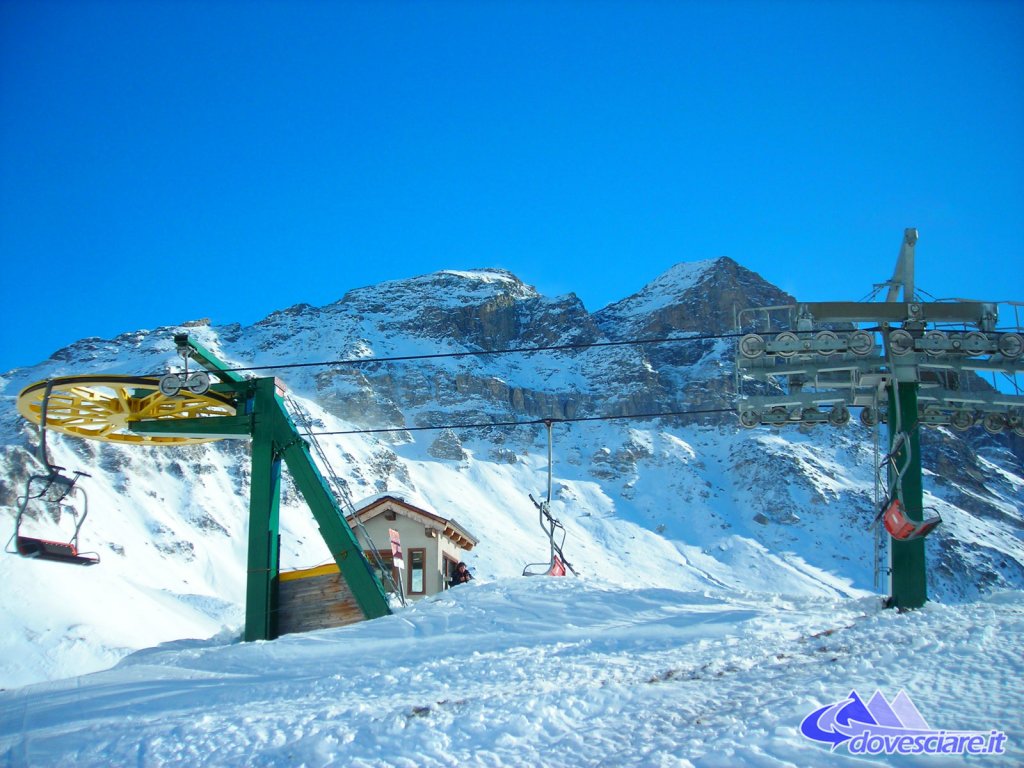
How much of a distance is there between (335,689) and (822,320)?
36.7 ft

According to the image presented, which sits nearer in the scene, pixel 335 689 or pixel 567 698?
pixel 567 698

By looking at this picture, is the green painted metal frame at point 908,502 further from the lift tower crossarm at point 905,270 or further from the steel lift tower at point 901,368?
the lift tower crossarm at point 905,270

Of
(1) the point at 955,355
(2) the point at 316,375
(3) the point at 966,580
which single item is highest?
(2) the point at 316,375

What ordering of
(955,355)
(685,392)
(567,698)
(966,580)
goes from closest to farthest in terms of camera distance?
(567,698), (955,355), (966,580), (685,392)

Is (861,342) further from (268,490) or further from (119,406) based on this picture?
(119,406)

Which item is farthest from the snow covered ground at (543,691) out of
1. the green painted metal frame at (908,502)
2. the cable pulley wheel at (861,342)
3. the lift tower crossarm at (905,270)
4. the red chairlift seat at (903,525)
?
the lift tower crossarm at (905,270)

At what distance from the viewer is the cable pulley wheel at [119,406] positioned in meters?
17.1

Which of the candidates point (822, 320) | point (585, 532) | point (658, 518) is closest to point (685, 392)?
point (658, 518)

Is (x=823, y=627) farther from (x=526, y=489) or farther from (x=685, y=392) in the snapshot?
(x=685, y=392)

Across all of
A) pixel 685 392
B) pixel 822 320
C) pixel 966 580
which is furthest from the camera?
pixel 685 392

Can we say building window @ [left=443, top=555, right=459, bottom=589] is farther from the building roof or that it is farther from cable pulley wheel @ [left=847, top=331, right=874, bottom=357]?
cable pulley wheel @ [left=847, top=331, right=874, bottom=357]

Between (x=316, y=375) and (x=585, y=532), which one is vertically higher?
(x=316, y=375)

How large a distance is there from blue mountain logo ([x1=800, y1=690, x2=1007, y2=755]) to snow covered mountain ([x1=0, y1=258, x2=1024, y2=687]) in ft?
115

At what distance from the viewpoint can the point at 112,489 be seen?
94062 mm
